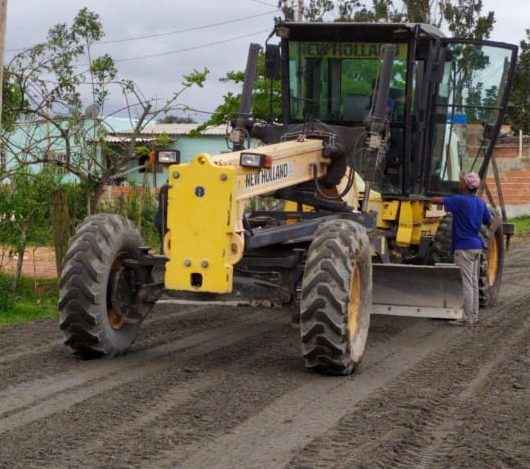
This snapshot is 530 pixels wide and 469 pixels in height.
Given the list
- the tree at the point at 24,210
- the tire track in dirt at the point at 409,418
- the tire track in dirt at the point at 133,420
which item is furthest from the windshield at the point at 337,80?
the tire track in dirt at the point at 133,420

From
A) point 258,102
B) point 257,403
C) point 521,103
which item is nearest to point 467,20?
point 521,103

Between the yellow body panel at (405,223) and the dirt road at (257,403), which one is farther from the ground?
the yellow body panel at (405,223)

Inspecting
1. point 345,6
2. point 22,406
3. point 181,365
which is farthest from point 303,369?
point 345,6

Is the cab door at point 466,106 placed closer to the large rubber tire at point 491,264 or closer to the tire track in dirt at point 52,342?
the large rubber tire at point 491,264

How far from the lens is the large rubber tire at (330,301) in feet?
29.6

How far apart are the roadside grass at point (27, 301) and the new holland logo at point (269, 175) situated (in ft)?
12.0

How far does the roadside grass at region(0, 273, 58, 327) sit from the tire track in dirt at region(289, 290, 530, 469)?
4.77 metres

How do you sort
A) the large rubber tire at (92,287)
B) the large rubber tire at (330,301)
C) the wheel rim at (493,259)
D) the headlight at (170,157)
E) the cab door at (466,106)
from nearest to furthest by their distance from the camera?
1. the large rubber tire at (330,301)
2. the large rubber tire at (92,287)
3. the headlight at (170,157)
4. the cab door at (466,106)
5. the wheel rim at (493,259)

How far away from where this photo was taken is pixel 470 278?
1287cm

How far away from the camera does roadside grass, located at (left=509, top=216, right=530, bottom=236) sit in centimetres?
2828

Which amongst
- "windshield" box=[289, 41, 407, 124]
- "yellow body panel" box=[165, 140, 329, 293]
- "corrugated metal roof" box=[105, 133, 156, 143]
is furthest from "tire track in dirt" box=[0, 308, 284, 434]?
"corrugated metal roof" box=[105, 133, 156, 143]

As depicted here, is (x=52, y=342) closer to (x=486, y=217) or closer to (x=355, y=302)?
(x=355, y=302)

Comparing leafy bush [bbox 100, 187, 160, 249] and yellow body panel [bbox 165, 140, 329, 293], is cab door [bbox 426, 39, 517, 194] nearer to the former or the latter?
→ leafy bush [bbox 100, 187, 160, 249]

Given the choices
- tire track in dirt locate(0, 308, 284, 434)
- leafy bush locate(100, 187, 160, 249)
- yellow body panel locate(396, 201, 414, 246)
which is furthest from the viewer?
leafy bush locate(100, 187, 160, 249)
